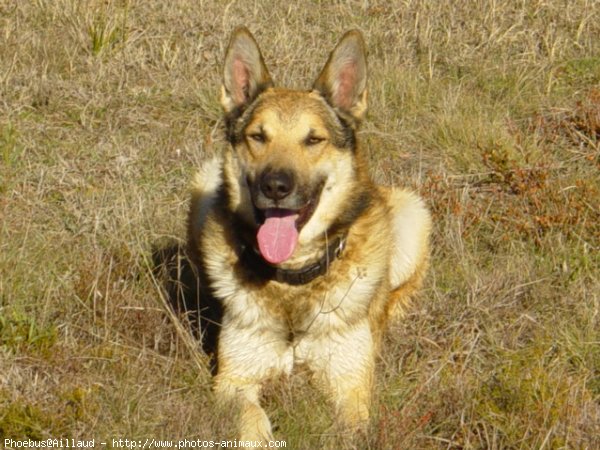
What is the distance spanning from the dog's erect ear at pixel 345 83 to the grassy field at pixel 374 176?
114cm

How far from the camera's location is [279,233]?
4250 millimetres

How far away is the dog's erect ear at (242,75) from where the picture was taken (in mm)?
4535

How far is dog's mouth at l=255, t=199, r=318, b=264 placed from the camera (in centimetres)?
424

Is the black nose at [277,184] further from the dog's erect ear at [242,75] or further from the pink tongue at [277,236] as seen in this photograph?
the dog's erect ear at [242,75]

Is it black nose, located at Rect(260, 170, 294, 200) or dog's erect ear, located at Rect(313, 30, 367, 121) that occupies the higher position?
dog's erect ear, located at Rect(313, 30, 367, 121)

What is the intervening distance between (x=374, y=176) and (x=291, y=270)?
2.27 metres

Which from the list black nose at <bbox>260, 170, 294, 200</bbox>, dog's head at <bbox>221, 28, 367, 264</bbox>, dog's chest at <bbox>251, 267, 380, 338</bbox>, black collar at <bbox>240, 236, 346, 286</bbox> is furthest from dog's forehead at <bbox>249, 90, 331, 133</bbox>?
dog's chest at <bbox>251, 267, 380, 338</bbox>

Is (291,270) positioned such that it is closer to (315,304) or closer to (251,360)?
(315,304)

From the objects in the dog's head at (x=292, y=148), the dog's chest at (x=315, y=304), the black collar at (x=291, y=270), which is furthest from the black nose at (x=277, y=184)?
the dog's chest at (x=315, y=304)

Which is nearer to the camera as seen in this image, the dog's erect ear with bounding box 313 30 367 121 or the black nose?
the black nose

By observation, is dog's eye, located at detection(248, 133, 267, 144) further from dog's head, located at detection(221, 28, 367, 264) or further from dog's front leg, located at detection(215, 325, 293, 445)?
dog's front leg, located at detection(215, 325, 293, 445)

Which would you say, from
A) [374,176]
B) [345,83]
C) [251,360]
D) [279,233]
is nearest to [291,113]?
[345,83]

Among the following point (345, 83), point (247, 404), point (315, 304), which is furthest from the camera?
point (345, 83)

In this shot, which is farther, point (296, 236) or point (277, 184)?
point (296, 236)
